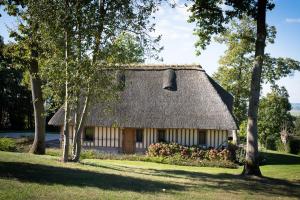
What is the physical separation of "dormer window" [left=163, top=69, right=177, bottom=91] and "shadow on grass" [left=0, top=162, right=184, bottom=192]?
56.5ft

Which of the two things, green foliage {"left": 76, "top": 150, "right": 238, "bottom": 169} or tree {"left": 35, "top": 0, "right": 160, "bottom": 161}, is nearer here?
tree {"left": 35, "top": 0, "right": 160, "bottom": 161}

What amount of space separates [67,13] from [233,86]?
2494 cm

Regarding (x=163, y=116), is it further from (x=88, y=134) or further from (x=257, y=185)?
(x=257, y=185)

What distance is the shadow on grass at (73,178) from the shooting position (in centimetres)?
1180

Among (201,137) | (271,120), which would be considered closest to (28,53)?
(201,137)

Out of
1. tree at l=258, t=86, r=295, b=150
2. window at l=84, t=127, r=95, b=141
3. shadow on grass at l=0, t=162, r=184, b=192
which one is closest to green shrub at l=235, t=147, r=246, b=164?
window at l=84, t=127, r=95, b=141

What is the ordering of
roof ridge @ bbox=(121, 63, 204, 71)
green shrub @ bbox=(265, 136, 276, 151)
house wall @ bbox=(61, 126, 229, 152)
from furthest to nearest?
green shrub @ bbox=(265, 136, 276, 151), roof ridge @ bbox=(121, 63, 204, 71), house wall @ bbox=(61, 126, 229, 152)

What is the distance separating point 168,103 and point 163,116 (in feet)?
4.80

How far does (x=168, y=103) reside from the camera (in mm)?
30047

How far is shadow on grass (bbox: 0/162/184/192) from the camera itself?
1180cm

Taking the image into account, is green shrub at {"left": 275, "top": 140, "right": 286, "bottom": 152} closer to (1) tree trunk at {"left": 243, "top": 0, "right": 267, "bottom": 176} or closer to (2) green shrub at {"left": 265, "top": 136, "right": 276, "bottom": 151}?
(2) green shrub at {"left": 265, "top": 136, "right": 276, "bottom": 151}

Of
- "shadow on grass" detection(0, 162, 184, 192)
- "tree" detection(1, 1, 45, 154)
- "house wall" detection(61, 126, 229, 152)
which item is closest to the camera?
"shadow on grass" detection(0, 162, 184, 192)

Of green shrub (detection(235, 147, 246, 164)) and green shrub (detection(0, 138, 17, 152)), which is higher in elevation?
green shrub (detection(0, 138, 17, 152))

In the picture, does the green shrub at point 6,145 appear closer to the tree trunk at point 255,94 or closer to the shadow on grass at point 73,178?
the shadow on grass at point 73,178
